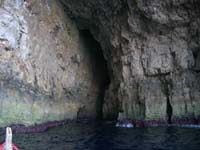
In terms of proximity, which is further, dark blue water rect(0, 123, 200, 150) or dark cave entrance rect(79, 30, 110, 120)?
dark cave entrance rect(79, 30, 110, 120)

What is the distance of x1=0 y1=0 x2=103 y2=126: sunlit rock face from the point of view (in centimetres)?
2061

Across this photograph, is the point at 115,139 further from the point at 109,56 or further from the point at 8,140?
the point at 109,56

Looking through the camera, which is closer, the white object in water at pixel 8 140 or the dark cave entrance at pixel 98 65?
the white object in water at pixel 8 140

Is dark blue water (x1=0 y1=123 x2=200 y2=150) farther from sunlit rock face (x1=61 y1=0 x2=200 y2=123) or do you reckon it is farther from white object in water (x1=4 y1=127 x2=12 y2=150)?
white object in water (x1=4 y1=127 x2=12 y2=150)

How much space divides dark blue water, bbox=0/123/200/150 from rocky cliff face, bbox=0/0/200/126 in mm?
2595

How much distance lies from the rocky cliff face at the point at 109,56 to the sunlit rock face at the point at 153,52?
2.6 inches

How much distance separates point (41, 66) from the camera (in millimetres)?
23391

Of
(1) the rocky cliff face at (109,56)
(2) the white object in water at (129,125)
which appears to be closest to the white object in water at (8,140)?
(1) the rocky cliff face at (109,56)

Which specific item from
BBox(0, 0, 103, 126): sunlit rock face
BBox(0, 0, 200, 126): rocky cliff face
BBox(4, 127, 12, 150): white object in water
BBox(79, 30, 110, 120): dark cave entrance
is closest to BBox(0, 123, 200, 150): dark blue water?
BBox(0, 0, 103, 126): sunlit rock face

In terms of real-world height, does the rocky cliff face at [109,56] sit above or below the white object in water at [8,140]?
above

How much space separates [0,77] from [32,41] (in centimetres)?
385

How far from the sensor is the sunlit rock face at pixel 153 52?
2261 centimetres

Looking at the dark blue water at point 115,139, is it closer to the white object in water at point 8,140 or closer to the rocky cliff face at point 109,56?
the rocky cliff face at point 109,56

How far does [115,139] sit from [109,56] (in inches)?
444
